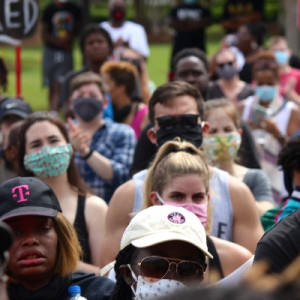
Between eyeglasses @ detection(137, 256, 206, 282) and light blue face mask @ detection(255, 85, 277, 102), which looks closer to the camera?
eyeglasses @ detection(137, 256, 206, 282)

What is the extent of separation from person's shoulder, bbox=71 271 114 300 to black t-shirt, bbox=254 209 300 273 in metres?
0.80

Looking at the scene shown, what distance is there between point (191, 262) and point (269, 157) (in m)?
4.98

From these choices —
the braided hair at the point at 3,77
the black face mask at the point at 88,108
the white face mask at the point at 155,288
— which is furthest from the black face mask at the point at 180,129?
the braided hair at the point at 3,77

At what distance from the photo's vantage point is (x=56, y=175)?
245 inches

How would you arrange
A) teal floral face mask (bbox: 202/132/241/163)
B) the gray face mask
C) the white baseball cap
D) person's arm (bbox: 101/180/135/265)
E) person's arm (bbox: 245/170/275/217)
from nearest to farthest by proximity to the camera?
the white baseball cap < person's arm (bbox: 101/180/135/265) < person's arm (bbox: 245/170/275/217) < teal floral face mask (bbox: 202/132/241/163) < the gray face mask

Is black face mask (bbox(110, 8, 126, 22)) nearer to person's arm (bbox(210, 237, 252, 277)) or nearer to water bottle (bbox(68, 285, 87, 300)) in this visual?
person's arm (bbox(210, 237, 252, 277))

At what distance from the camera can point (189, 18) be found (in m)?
17.8

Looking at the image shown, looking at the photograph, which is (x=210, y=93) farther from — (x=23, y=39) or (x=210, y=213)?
(x=210, y=213)

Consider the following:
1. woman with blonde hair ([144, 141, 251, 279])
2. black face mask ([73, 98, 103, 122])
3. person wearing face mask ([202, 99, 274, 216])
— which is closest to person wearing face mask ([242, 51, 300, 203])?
person wearing face mask ([202, 99, 274, 216])

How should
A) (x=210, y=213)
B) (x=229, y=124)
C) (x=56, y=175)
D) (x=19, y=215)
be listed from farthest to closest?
(x=229, y=124) → (x=56, y=175) → (x=210, y=213) → (x=19, y=215)

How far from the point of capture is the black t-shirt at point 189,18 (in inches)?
701

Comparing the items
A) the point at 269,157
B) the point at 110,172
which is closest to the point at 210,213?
the point at 110,172

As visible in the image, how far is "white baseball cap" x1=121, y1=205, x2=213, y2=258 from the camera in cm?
353

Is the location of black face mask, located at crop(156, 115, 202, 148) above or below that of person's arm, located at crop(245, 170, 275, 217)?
above
